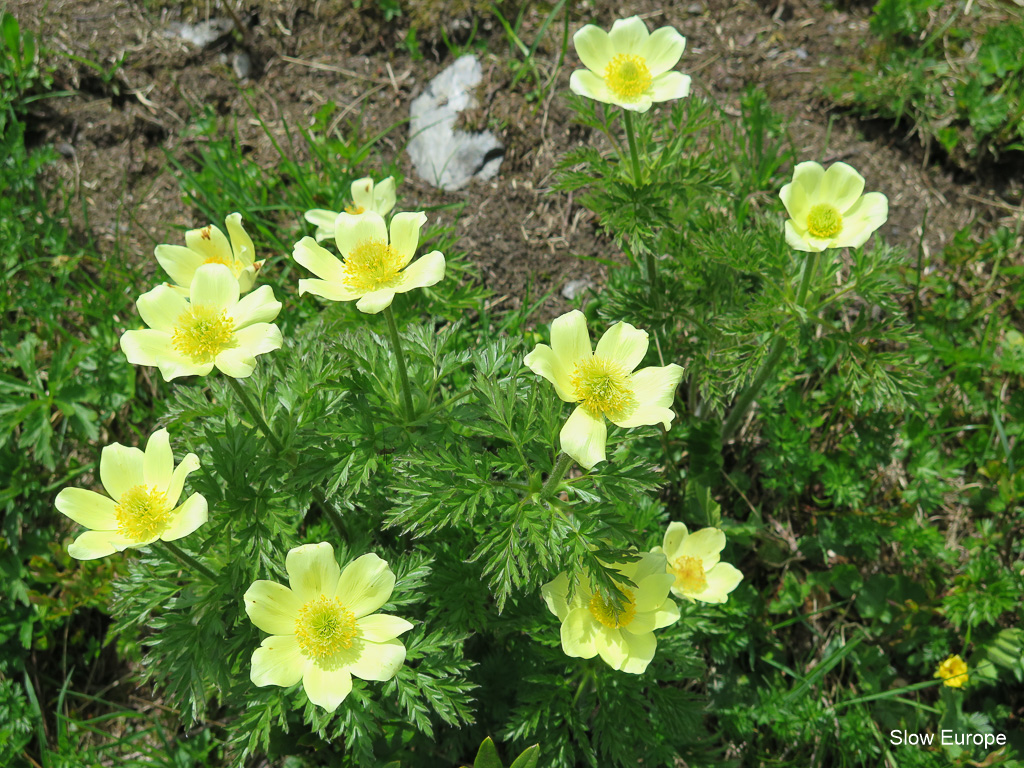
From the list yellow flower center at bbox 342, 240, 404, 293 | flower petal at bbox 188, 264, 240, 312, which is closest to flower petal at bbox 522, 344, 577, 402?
yellow flower center at bbox 342, 240, 404, 293

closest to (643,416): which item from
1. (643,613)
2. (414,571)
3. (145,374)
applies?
(643,613)

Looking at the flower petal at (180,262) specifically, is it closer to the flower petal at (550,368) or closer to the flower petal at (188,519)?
the flower petal at (188,519)

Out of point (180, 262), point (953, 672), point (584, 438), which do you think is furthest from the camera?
point (953, 672)

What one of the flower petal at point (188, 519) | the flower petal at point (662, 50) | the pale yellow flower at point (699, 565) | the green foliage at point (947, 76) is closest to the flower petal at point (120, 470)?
the flower petal at point (188, 519)

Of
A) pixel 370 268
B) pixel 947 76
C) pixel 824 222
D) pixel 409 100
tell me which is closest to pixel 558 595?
pixel 370 268

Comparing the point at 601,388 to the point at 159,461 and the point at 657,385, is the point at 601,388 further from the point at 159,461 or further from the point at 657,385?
the point at 159,461

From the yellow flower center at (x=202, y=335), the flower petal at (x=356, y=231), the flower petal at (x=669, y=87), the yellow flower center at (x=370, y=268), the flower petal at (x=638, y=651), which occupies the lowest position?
the flower petal at (x=638, y=651)

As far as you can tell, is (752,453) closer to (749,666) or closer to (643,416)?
(749,666)
